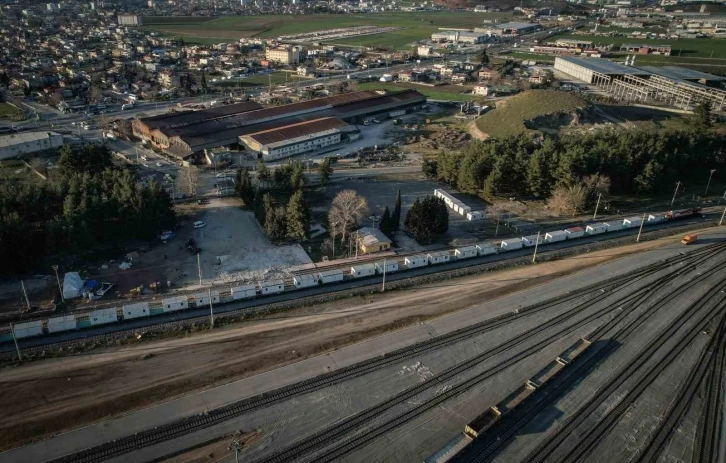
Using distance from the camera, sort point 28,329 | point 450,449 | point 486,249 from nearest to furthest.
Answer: point 450,449 → point 28,329 → point 486,249

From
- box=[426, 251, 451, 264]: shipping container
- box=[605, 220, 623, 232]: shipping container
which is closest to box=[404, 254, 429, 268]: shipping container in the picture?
box=[426, 251, 451, 264]: shipping container

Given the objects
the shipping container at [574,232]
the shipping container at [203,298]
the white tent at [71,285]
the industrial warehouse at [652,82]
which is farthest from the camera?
the industrial warehouse at [652,82]

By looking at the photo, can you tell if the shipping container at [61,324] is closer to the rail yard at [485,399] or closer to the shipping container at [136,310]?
the shipping container at [136,310]

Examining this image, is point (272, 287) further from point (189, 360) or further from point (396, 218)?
point (396, 218)

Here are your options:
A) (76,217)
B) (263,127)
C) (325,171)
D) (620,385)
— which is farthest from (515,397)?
(263,127)

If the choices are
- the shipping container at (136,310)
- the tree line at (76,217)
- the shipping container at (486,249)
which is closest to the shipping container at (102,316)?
the shipping container at (136,310)

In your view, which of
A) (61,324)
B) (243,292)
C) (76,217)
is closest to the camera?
(61,324)

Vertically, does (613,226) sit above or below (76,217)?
below

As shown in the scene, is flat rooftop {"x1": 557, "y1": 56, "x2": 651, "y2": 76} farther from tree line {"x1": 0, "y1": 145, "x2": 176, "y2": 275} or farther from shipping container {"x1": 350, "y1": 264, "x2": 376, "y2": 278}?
tree line {"x1": 0, "y1": 145, "x2": 176, "y2": 275}
